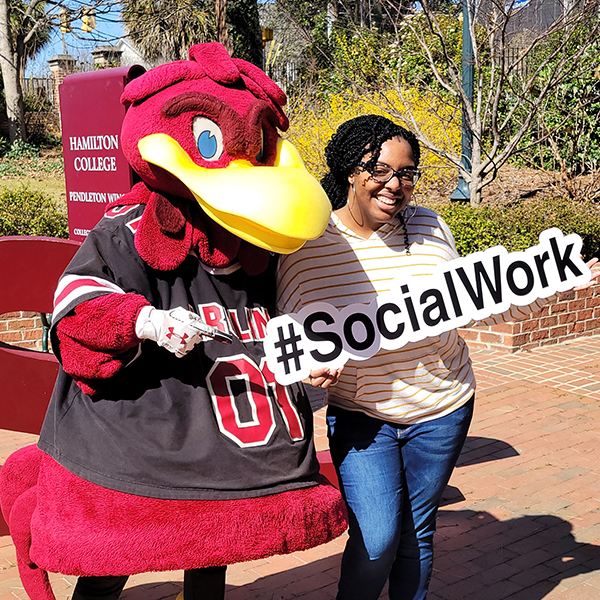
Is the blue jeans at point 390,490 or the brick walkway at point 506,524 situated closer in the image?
the blue jeans at point 390,490

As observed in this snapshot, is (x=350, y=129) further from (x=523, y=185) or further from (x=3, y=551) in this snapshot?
(x=523, y=185)

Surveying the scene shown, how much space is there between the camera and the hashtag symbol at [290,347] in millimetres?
2143

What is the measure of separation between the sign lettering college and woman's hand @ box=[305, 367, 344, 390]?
0.7 inches

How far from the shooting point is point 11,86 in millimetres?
20219

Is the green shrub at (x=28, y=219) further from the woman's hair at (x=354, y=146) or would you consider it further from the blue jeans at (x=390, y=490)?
the blue jeans at (x=390, y=490)

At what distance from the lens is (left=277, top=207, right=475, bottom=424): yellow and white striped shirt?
2.36 metres

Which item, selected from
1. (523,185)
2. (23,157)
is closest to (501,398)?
(523,185)

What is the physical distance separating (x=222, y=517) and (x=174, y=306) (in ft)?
1.88

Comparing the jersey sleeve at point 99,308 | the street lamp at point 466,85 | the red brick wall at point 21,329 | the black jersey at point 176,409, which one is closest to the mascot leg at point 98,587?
the black jersey at point 176,409

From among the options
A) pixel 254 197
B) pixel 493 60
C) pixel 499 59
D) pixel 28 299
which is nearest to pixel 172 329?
pixel 254 197

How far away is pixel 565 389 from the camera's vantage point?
5973 mm

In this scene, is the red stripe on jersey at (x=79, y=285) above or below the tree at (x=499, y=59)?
below

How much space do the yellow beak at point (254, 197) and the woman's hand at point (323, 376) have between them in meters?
0.38

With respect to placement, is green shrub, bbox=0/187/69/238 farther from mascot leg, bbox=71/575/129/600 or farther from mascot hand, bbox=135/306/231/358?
mascot hand, bbox=135/306/231/358
